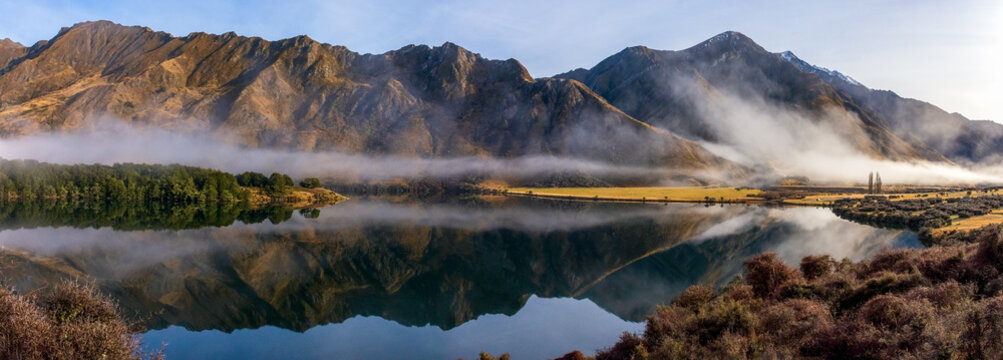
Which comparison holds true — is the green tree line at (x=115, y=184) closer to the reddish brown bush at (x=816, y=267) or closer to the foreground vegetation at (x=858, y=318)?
the reddish brown bush at (x=816, y=267)

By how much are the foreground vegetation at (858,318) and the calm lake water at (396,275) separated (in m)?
5.65

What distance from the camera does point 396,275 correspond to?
113ft

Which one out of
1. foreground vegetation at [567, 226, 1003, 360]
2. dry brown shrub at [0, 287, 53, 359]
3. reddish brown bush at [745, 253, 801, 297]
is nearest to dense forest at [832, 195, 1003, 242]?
reddish brown bush at [745, 253, 801, 297]

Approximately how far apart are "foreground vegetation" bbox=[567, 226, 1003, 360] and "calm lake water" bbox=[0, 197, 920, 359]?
5.65m

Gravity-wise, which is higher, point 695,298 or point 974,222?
point 974,222

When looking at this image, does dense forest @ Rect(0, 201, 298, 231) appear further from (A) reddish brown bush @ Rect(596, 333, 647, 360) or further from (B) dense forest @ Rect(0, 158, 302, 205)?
(A) reddish brown bush @ Rect(596, 333, 647, 360)

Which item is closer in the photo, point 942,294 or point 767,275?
point 942,294

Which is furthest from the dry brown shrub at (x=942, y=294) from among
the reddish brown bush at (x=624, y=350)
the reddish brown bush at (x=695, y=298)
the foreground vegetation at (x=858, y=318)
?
the reddish brown bush at (x=624, y=350)

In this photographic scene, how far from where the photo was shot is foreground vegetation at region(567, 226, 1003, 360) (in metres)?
10.0

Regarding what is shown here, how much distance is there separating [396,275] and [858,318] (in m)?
26.8

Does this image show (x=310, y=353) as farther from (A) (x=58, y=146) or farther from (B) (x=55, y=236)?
(A) (x=58, y=146)

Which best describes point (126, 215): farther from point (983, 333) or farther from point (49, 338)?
point (983, 333)

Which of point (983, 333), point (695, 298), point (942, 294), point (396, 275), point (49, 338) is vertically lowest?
point (396, 275)

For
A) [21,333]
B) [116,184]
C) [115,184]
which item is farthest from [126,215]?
[21,333]
